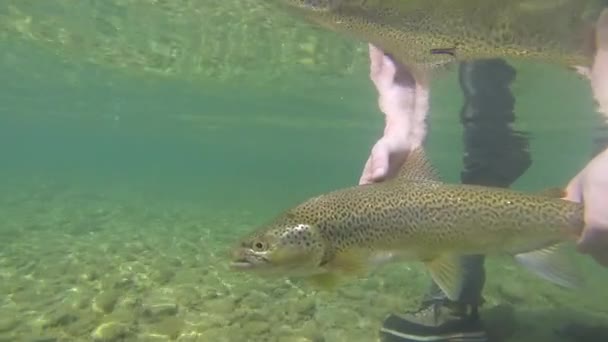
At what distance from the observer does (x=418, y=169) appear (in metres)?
4.01

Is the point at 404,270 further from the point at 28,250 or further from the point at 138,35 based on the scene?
the point at 138,35

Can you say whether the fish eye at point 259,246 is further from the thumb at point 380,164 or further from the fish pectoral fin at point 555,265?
the fish pectoral fin at point 555,265

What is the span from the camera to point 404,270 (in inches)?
386

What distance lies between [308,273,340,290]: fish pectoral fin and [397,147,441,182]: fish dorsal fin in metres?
0.96

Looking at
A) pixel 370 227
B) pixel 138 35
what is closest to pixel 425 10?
pixel 370 227

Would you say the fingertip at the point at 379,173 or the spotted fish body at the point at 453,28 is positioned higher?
the spotted fish body at the point at 453,28

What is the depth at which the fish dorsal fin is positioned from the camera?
3.96 meters

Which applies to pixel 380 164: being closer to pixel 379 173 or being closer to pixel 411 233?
pixel 379 173

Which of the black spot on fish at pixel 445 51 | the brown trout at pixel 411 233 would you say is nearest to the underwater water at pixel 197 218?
the black spot on fish at pixel 445 51

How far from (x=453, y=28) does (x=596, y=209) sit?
198 centimetres

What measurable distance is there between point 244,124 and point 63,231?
1242 inches

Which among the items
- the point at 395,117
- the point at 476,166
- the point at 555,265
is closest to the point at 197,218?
the point at 476,166

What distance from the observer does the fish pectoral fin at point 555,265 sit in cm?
360

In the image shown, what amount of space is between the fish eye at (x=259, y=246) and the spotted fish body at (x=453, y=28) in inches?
69.7
